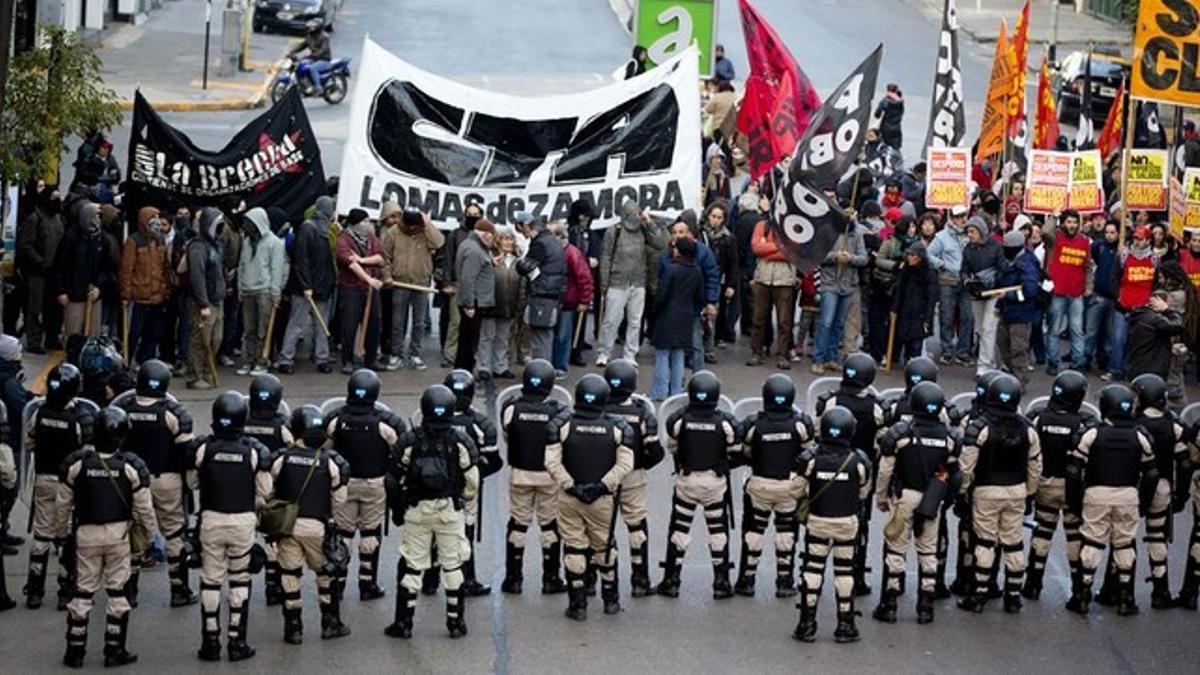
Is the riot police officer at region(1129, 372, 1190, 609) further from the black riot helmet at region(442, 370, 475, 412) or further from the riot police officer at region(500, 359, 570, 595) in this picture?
the black riot helmet at region(442, 370, 475, 412)

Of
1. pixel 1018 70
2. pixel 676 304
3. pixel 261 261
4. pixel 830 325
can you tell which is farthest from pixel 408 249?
pixel 1018 70

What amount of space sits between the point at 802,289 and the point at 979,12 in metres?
36.5

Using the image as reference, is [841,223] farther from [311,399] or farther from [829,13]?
[829,13]

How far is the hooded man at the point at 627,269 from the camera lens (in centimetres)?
2148

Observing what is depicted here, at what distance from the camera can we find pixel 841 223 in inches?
833

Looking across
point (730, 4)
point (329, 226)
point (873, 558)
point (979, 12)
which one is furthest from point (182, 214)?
point (979, 12)

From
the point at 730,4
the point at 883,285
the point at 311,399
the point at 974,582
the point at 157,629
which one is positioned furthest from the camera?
the point at 730,4

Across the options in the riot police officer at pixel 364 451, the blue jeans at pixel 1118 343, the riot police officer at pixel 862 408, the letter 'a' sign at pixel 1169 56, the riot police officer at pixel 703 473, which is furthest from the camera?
the letter 'a' sign at pixel 1169 56

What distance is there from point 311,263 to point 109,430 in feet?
22.9

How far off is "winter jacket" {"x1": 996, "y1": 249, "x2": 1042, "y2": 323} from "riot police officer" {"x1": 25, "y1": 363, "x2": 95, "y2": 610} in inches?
384

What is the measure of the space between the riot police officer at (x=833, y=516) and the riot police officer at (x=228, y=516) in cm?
338

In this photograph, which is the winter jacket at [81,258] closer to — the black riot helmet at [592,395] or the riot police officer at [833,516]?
the black riot helmet at [592,395]

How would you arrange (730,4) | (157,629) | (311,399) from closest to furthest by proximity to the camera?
(157,629) → (311,399) → (730,4)

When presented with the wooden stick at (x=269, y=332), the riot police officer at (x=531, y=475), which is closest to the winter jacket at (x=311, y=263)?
the wooden stick at (x=269, y=332)
